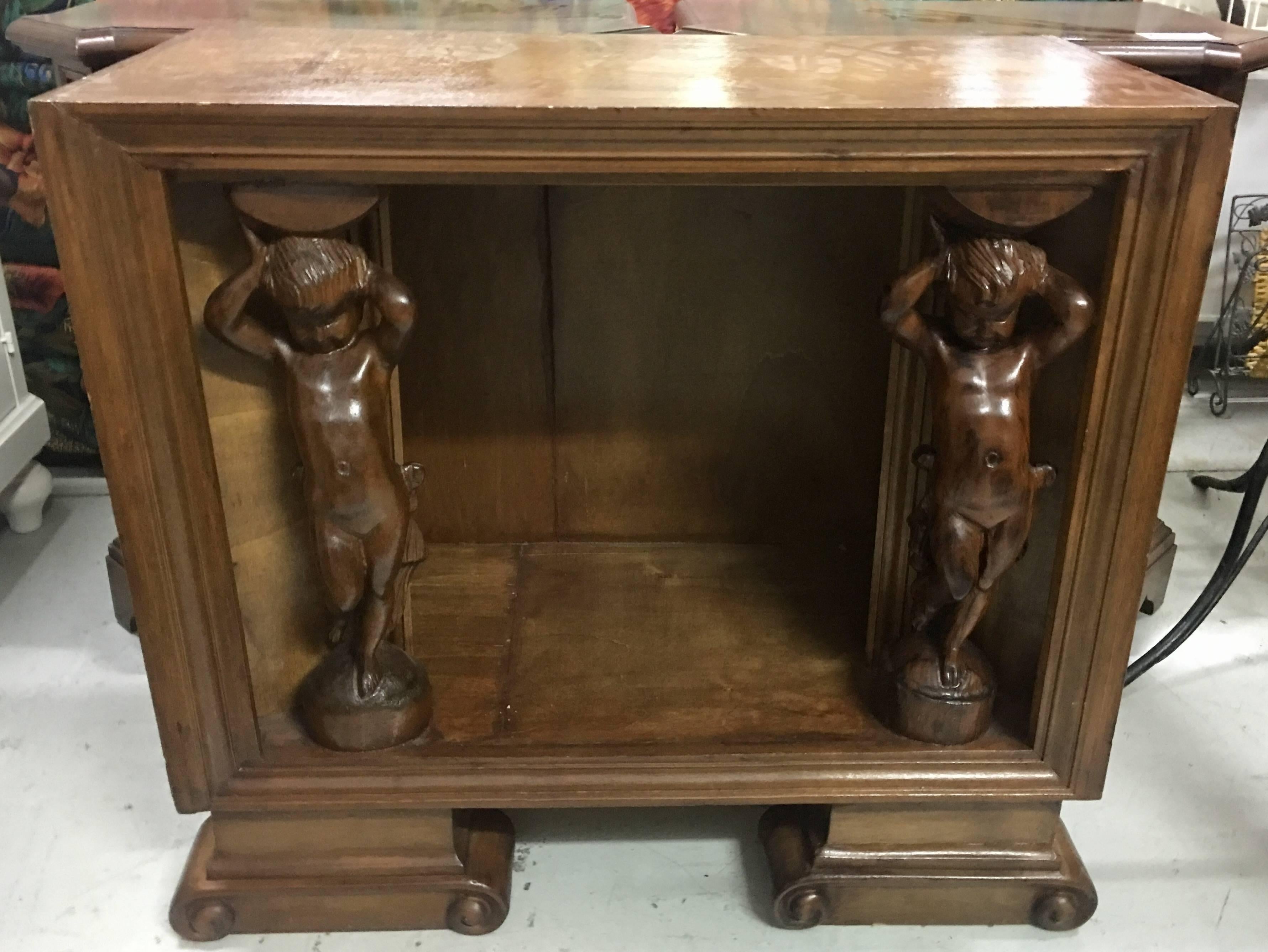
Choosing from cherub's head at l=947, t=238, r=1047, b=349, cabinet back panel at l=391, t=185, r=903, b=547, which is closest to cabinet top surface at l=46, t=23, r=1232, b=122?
cherub's head at l=947, t=238, r=1047, b=349

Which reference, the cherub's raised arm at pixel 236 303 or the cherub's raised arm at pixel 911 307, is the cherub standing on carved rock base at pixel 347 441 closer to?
the cherub's raised arm at pixel 236 303

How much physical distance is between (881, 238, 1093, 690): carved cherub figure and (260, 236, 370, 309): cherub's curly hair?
40cm

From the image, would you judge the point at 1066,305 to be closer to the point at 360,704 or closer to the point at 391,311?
the point at 391,311

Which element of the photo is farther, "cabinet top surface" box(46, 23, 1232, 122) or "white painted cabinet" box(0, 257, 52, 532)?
"white painted cabinet" box(0, 257, 52, 532)

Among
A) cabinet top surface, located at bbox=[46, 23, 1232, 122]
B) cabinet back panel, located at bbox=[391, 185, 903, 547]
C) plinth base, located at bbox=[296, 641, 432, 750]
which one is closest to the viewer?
cabinet top surface, located at bbox=[46, 23, 1232, 122]

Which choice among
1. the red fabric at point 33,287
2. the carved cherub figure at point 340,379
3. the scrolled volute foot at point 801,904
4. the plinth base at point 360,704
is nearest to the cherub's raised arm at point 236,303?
the carved cherub figure at point 340,379

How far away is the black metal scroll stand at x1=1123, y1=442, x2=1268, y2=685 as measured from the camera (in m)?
1.28

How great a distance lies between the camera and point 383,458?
0.89 metres

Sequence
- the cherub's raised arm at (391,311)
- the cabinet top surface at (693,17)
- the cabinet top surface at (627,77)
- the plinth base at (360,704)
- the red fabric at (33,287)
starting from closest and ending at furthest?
1. the cabinet top surface at (627,77)
2. the cherub's raised arm at (391,311)
3. the plinth base at (360,704)
4. the cabinet top surface at (693,17)
5. the red fabric at (33,287)

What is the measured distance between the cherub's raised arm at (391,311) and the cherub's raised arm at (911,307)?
36 cm

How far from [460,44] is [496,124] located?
9.6 inches

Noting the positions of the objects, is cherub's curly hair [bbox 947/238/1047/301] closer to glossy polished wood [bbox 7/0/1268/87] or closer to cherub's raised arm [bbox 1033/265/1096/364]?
cherub's raised arm [bbox 1033/265/1096/364]

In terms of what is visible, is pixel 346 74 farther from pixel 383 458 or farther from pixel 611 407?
pixel 611 407

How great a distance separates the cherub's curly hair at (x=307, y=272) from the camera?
2.66ft
